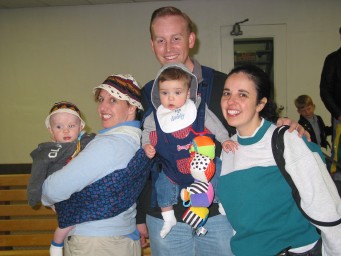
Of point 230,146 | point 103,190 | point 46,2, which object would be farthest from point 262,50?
point 103,190

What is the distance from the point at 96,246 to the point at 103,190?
0.30 m

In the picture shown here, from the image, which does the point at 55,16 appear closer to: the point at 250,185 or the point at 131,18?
the point at 131,18

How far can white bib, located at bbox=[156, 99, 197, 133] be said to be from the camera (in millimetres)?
1853

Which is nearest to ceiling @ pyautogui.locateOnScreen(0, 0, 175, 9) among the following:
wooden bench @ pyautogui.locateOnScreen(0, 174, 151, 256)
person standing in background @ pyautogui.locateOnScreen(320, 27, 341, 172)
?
person standing in background @ pyautogui.locateOnScreen(320, 27, 341, 172)

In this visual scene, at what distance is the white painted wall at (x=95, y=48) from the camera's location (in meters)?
6.54

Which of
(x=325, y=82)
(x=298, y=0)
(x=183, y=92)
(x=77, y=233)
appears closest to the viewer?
(x=77, y=233)

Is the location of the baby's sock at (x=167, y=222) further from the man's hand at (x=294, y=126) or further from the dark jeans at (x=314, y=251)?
the man's hand at (x=294, y=126)

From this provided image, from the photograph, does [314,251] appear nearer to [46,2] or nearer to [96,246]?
[96,246]

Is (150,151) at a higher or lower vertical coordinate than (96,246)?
higher

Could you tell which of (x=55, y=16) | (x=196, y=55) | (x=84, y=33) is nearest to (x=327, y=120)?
(x=196, y=55)

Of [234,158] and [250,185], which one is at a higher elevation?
[234,158]

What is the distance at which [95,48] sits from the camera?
6.87 metres

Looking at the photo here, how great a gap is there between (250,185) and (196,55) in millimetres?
5535

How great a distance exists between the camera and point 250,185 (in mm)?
1553
